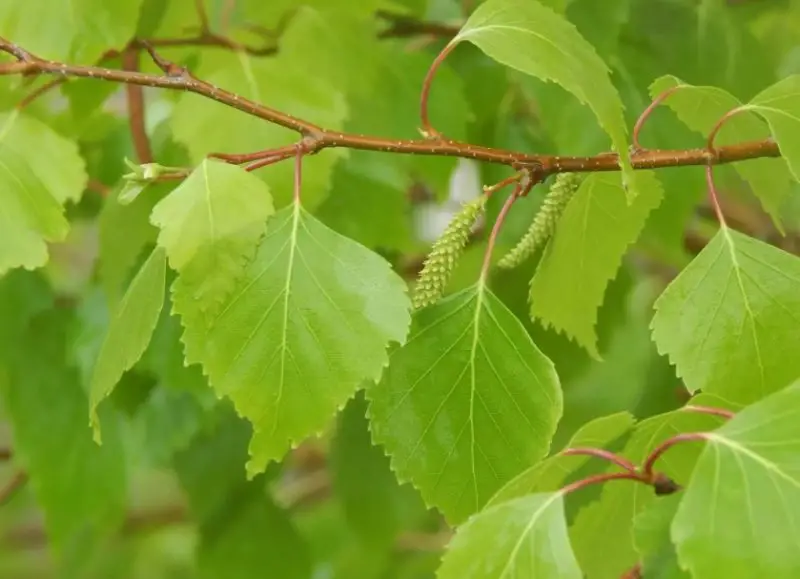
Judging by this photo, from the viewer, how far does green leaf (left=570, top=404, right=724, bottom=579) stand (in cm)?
40

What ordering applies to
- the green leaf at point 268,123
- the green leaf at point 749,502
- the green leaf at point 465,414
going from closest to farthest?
the green leaf at point 749,502
the green leaf at point 465,414
the green leaf at point 268,123

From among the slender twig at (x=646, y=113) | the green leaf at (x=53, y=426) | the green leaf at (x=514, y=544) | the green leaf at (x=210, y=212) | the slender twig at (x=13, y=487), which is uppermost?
the slender twig at (x=646, y=113)

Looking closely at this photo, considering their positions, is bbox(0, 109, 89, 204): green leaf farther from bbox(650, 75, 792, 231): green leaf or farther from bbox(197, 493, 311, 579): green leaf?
bbox(197, 493, 311, 579): green leaf

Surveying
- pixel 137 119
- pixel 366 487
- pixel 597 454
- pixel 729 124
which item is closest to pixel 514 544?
pixel 597 454

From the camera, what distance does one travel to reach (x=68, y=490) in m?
0.72

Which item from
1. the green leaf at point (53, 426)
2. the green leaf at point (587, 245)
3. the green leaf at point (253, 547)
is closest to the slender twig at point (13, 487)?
the green leaf at point (53, 426)

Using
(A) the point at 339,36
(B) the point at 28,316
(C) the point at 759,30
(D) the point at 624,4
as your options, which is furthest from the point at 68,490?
(C) the point at 759,30

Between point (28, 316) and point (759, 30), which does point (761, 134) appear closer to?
point (759, 30)

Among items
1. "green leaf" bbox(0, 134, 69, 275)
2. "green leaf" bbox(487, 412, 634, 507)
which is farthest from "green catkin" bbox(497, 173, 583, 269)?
"green leaf" bbox(0, 134, 69, 275)

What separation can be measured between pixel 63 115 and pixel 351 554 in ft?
1.88

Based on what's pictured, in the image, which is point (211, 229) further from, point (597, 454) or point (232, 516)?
point (232, 516)

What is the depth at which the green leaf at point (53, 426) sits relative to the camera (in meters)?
0.71

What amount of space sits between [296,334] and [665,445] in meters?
0.14

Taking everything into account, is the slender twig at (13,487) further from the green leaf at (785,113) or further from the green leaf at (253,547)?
the green leaf at (785,113)
